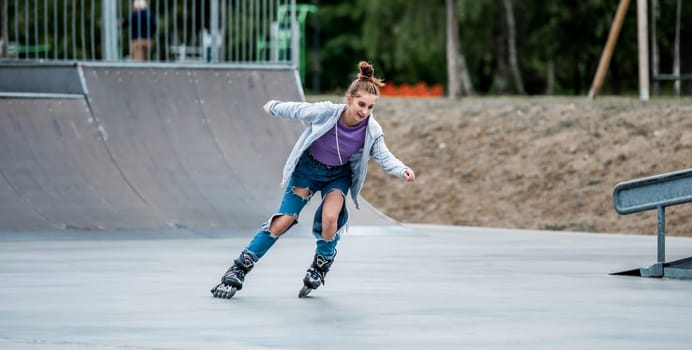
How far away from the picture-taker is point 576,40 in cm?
3959

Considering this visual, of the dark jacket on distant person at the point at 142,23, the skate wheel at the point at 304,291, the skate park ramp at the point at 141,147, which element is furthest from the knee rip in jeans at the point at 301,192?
the dark jacket on distant person at the point at 142,23

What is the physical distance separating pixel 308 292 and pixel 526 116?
13.4m

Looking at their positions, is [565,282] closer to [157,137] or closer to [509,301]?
[509,301]

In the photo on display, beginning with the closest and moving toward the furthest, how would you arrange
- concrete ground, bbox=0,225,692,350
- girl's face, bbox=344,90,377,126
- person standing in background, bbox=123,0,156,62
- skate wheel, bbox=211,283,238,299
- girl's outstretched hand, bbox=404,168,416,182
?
concrete ground, bbox=0,225,692,350 < girl's outstretched hand, bbox=404,168,416,182 < skate wheel, bbox=211,283,238,299 < girl's face, bbox=344,90,377,126 < person standing in background, bbox=123,0,156,62

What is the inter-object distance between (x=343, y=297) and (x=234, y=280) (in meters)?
0.71

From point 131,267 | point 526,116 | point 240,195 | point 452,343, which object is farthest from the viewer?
point 526,116

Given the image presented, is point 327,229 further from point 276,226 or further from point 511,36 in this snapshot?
point 511,36

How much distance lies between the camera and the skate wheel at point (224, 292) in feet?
32.3

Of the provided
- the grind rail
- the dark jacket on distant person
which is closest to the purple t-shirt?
the grind rail

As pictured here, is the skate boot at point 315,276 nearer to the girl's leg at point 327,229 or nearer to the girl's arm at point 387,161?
the girl's leg at point 327,229

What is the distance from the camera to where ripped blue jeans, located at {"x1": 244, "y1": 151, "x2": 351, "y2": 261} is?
33.6 feet

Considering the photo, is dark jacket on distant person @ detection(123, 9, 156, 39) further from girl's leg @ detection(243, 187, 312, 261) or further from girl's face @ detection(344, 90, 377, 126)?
girl's face @ detection(344, 90, 377, 126)

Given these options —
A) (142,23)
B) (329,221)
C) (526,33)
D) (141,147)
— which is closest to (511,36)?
(526,33)

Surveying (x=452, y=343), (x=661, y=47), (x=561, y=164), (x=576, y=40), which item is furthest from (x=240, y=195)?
(x=661, y=47)
